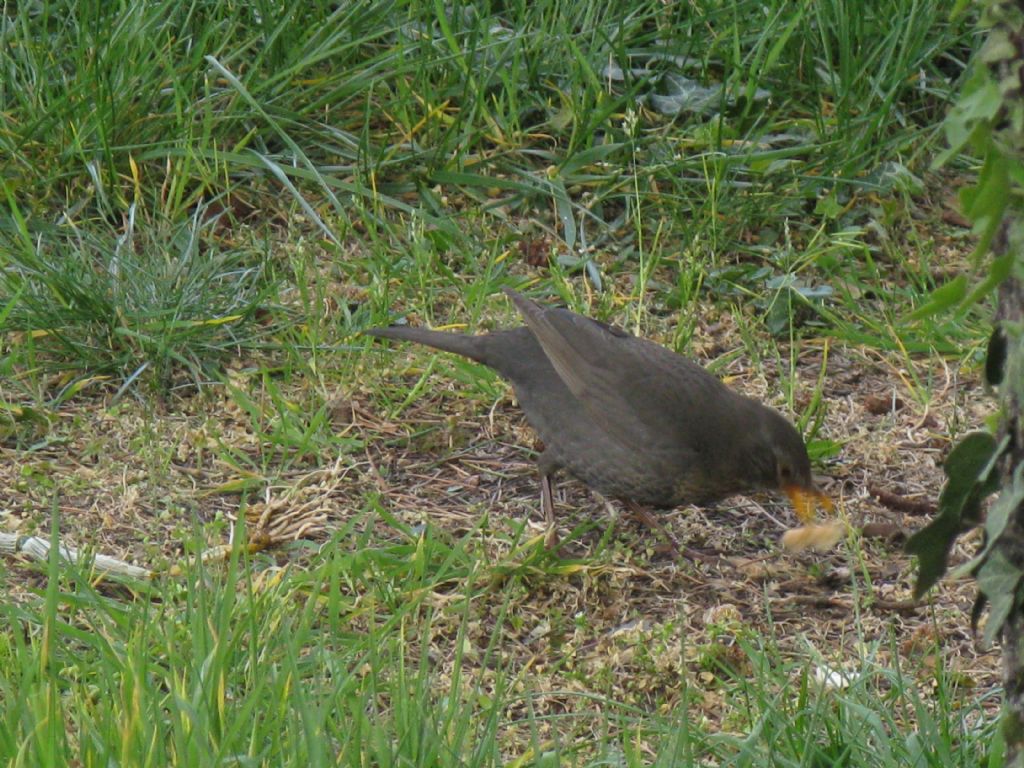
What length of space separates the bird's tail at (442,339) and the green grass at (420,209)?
191mm

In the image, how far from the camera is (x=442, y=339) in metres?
4.93

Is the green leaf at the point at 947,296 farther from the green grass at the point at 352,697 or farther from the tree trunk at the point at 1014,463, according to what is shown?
the green grass at the point at 352,697

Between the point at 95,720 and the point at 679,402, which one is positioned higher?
the point at 95,720

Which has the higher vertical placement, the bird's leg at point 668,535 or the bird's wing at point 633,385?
the bird's wing at point 633,385

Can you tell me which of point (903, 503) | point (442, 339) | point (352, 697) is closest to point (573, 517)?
point (442, 339)

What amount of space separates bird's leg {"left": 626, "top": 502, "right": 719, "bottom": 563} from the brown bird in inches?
0.5

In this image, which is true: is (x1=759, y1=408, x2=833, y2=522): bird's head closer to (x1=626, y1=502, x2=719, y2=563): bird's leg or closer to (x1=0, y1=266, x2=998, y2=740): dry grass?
(x1=0, y1=266, x2=998, y2=740): dry grass

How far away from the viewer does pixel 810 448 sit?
15.9 feet

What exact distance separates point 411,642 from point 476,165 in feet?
8.50

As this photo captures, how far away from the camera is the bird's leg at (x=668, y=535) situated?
4488 millimetres

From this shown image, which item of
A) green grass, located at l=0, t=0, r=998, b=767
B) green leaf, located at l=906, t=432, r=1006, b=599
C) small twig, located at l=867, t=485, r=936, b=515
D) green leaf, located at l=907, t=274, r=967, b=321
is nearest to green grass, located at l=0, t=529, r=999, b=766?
green grass, located at l=0, t=0, r=998, b=767

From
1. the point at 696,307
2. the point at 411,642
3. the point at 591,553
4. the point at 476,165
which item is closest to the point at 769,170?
the point at 696,307

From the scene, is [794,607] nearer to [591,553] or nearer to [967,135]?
[591,553]

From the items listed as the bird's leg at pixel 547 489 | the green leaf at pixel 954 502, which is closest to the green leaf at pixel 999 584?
the green leaf at pixel 954 502
